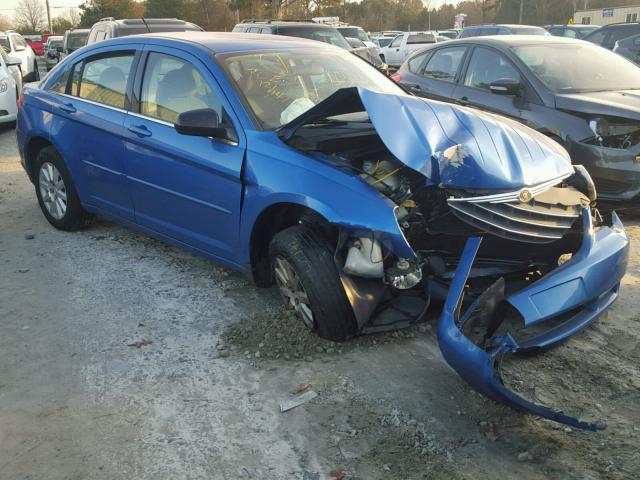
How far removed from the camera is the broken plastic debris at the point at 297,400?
306cm

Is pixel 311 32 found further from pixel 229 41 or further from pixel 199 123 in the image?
pixel 199 123

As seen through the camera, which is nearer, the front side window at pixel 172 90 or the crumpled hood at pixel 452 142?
the crumpled hood at pixel 452 142

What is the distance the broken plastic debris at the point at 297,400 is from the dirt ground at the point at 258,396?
4cm

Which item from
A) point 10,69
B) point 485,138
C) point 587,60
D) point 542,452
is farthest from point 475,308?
point 10,69

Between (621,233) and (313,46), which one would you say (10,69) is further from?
(621,233)

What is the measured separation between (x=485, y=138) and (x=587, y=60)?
3976 millimetres

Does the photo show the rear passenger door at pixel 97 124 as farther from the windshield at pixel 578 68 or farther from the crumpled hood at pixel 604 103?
the windshield at pixel 578 68

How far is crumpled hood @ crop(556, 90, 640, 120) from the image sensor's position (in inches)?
218

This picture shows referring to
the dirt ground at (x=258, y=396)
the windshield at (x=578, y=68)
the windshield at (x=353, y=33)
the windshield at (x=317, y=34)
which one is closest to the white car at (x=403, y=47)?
the windshield at (x=353, y=33)

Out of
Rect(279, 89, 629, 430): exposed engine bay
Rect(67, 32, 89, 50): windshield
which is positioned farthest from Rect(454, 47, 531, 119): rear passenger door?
Rect(67, 32, 89, 50): windshield

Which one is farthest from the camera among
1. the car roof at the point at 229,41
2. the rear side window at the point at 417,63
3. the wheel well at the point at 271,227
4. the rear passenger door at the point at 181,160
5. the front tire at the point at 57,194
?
the rear side window at the point at 417,63

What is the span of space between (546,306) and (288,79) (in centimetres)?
232

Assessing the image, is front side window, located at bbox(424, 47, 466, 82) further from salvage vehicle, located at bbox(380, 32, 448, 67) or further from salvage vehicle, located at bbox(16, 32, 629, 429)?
salvage vehicle, located at bbox(380, 32, 448, 67)

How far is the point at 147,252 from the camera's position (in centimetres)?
527
